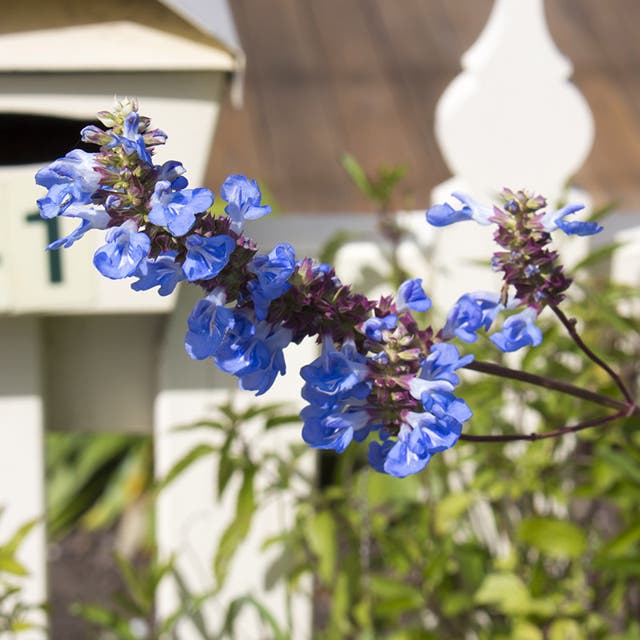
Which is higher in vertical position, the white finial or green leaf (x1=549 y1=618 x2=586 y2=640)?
the white finial

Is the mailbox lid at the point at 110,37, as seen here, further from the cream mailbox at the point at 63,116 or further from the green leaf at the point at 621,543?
the green leaf at the point at 621,543

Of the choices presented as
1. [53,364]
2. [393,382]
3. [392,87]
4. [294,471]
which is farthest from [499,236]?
[392,87]

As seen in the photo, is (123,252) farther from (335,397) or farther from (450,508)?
(450,508)

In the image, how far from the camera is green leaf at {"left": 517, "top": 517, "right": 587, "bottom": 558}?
143cm

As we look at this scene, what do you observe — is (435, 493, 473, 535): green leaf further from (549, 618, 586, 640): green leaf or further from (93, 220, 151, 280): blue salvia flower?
(93, 220, 151, 280): blue salvia flower

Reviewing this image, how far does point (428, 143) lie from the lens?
4320 millimetres

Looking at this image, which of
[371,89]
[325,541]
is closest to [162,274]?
[325,541]

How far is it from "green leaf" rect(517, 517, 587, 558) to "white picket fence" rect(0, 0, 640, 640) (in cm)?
38

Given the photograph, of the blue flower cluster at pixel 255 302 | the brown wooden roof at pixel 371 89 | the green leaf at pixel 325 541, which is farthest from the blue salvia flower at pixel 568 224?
the brown wooden roof at pixel 371 89

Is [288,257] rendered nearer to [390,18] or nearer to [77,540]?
[77,540]

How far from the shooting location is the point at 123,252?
611mm

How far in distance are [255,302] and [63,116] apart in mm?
1057

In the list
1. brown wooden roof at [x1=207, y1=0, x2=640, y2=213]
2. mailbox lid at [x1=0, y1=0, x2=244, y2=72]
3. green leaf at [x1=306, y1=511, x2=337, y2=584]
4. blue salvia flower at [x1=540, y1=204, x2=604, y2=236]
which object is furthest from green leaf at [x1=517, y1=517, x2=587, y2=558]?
brown wooden roof at [x1=207, y1=0, x2=640, y2=213]

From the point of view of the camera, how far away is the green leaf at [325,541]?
5.09 ft
